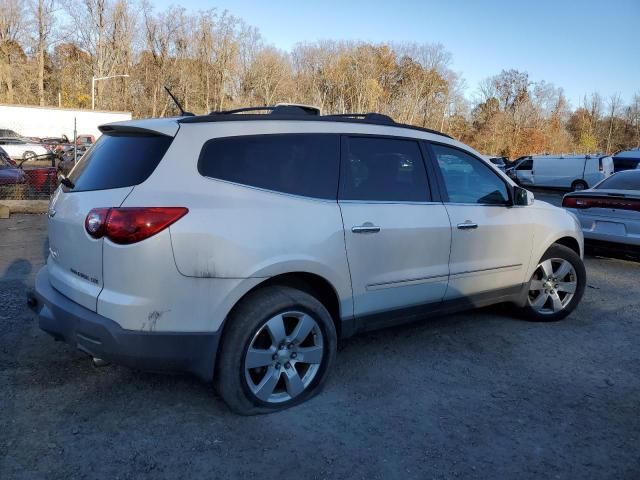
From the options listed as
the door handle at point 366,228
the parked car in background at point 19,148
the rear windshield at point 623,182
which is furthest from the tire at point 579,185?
the parked car in background at point 19,148

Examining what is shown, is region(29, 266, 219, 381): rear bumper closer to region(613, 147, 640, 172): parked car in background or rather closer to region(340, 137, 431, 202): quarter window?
region(340, 137, 431, 202): quarter window

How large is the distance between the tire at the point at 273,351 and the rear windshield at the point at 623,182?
6.50 meters

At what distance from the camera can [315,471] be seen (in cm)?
256

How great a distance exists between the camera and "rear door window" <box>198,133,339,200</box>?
2918 mm

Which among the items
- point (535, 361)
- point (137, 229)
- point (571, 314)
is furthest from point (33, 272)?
point (571, 314)

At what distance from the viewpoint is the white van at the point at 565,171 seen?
22688mm

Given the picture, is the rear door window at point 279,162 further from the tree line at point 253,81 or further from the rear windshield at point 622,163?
the tree line at point 253,81

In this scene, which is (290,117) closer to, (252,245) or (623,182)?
(252,245)

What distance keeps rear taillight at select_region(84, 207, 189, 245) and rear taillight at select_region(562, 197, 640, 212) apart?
6.45m

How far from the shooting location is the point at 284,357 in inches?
122

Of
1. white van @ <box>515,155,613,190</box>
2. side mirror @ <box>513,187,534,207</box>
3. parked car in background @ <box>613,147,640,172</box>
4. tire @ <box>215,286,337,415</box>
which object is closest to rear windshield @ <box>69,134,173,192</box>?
tire @ <box>215,286,337,415</box>

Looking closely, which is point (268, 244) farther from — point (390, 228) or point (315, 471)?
point (315, 471)

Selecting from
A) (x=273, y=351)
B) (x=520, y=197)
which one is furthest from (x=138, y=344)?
(x=520, y=197)

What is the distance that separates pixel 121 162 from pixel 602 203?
21.9 ft
